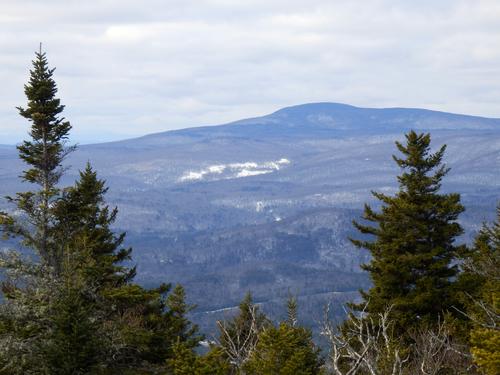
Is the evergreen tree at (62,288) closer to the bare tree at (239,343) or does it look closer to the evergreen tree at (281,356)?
the bare tree at (239,343)

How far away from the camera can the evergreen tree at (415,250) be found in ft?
106

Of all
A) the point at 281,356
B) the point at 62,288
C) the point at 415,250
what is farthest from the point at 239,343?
the point at 415,250

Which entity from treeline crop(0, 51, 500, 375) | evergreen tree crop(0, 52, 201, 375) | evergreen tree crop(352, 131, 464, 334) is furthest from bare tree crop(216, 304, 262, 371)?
evergreen tree crop(352, 131, 464, 334)

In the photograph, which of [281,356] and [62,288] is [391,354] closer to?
[281,356]

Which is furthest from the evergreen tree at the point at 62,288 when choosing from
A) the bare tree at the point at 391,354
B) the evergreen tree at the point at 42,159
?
the bare tree at the point at 391,354

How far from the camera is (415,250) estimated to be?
111 feet

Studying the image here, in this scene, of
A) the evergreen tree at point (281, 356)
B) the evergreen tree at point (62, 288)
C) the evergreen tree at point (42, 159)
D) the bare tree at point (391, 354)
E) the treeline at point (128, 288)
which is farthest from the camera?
the evergreen tree at point (42, 159)

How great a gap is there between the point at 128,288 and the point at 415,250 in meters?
14.9

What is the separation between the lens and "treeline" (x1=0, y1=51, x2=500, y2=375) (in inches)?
917

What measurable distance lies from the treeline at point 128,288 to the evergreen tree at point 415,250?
6 centimetres

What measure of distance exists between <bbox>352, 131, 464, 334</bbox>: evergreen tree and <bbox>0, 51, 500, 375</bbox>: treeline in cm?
6

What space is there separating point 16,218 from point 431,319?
67.5ft

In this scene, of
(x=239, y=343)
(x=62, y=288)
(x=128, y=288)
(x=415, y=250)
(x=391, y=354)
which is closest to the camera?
(x=391, y=354)

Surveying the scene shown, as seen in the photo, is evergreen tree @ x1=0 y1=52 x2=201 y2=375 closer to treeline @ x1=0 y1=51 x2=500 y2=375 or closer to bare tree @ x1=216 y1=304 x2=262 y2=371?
treeline @ x1=0 y1=51 x2=500 y2=375
